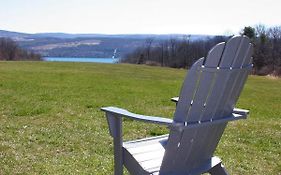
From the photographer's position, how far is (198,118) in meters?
3.32

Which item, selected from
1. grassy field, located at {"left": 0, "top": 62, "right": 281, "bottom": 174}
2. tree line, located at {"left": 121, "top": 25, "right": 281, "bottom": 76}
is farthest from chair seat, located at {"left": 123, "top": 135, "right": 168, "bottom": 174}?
tree line, located at {"left": 121, "top": 25, "right": 281, "bottom": 76}

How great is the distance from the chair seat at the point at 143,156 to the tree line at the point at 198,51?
5994 centimetres

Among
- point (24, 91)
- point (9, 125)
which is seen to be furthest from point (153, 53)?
point (9, 125)

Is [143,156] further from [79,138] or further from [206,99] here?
[79,138]

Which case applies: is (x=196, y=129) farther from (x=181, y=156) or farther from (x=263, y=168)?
(x=263, y=168)

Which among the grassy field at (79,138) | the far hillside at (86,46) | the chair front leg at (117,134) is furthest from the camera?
the far hillside at (86,46)

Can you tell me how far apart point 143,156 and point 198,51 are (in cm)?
8077

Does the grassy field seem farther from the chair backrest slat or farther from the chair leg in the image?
the chair backrest slat

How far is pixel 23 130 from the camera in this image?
740cm

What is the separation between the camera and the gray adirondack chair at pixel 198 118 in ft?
10.4

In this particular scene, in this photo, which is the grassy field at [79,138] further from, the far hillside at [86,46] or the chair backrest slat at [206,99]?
the far hillside at [86,46]

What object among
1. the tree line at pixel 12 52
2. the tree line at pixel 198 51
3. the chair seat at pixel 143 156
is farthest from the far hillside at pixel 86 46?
the chair seat at pixel 143 156

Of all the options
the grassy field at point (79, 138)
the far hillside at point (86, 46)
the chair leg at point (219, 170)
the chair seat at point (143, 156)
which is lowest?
the far hillside at point (86, 46)

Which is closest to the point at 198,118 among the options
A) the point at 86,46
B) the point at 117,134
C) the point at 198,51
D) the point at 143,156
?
the point at 143,156
